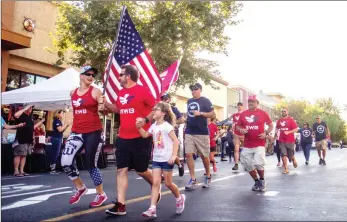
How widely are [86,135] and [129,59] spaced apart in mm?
1829

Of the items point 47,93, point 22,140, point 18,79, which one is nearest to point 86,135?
point 22,140

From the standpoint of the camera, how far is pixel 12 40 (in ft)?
50.1

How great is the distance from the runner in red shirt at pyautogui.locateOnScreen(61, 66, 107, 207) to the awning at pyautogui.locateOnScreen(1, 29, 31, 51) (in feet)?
36.0

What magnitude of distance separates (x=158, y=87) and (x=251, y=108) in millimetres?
1959

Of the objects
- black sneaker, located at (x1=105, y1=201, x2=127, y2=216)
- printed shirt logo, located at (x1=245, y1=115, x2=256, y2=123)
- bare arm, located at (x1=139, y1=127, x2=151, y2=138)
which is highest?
printed shirt logo, located at (x1=245, y1=115, x2=256, y2=123)

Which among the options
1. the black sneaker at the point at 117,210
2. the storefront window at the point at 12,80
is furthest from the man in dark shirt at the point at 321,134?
the storefront window at the point at 12,80

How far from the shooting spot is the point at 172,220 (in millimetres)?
4512

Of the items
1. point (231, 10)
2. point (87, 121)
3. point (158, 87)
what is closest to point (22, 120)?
point (158, 87)

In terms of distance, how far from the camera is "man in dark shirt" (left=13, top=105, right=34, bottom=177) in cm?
1004

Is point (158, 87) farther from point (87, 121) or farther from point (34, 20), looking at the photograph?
point (34, 20)

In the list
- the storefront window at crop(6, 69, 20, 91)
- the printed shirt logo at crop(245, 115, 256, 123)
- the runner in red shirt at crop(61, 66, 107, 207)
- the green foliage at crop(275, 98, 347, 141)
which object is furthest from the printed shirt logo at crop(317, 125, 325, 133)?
the green foliage at crop(275, 98, 347, 141)

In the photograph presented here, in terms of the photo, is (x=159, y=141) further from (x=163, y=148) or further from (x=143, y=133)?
(x=143, y=133)

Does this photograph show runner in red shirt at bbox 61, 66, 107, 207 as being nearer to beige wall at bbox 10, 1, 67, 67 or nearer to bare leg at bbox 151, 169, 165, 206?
bare leg at bbox 151, 169, 165, 206

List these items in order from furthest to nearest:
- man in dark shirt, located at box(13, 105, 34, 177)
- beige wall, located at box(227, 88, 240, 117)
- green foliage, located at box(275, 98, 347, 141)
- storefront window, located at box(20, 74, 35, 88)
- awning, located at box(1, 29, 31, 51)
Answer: green foliage, located at box(275, 98, 347, 141)
beige wall, located at box(227, 88, 240, 117)
storefront window, located at box(20, 74, 35, 88)
awning, located at box(1, 29, 31, 51)
man in dark shirt, located at box(13, 105, 34, 177)
